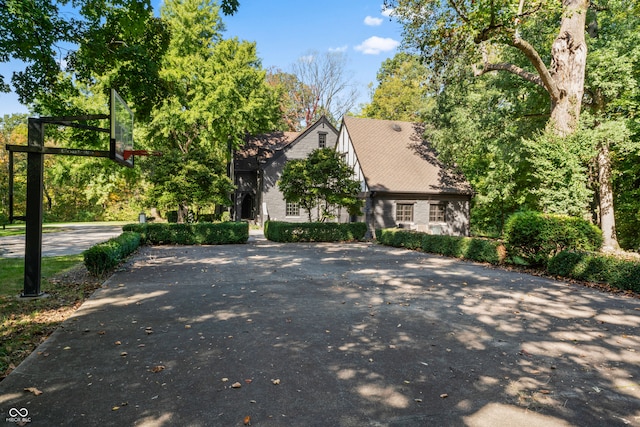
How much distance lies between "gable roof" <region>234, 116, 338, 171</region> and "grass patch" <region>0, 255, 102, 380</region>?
71.1 ft

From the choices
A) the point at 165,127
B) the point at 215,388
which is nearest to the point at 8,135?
the point at 165,127

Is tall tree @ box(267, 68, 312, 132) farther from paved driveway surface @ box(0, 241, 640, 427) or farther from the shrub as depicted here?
paved driveway surface @ box(0, 241, 640, 427)

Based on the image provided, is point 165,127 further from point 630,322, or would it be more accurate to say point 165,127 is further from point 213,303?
point 630,322

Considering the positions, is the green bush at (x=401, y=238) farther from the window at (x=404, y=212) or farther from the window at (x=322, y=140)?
the window at (x=322, y=140)

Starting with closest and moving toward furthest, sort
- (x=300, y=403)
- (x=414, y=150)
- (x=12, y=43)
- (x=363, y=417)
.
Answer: (x=363, y=417) → (x=300, y=403) → (x=12, y=43) → (x=414, y=150)

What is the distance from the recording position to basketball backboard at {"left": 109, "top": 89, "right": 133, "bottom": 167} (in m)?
7.48

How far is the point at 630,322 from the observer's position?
21.6 ft

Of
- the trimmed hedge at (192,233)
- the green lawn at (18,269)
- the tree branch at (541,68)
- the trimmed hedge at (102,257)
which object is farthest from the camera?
the trimmed hedge at (192,233)

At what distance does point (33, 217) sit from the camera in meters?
7.68

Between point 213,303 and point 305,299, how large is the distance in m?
1.92

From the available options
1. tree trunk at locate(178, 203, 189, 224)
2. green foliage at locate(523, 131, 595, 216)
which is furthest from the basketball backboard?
green foliage at locate(523, 131, 595, 216)

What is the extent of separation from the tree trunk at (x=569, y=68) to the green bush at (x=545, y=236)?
194 inches

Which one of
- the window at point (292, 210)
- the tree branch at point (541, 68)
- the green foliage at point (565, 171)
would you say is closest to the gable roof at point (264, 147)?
the window at point (292, 210)

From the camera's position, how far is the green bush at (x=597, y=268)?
9164 mm
